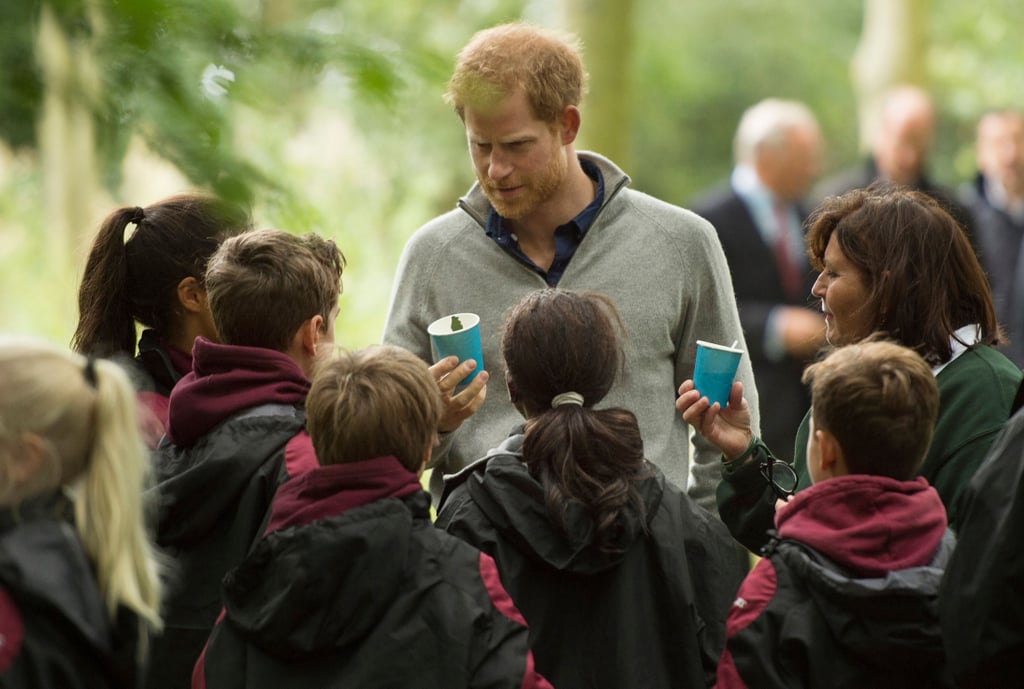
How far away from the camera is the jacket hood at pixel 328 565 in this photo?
278 cm

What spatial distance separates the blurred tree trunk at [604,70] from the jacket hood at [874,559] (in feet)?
17.6

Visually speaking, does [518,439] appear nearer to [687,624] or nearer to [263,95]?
[687,624]

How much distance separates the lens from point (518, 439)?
3.20m

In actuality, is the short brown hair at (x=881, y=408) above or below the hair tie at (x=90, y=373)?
below

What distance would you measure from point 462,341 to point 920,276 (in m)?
1.15

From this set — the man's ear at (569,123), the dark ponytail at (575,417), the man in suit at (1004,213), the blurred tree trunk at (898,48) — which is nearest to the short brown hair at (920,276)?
the dark ponytail at (575,417)

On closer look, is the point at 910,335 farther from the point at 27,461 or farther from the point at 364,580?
the point at 27,461

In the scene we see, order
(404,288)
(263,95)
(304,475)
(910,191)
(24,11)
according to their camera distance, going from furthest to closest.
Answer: (404,288)
(910,191)
(304,475)
(263,95)
(24,11)

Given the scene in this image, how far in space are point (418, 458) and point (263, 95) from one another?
147cm

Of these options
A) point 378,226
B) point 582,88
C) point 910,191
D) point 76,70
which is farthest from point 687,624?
point 378,226

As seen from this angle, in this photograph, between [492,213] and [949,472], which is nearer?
[949,472]

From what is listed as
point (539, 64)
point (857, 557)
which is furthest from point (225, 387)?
point (857, 557)

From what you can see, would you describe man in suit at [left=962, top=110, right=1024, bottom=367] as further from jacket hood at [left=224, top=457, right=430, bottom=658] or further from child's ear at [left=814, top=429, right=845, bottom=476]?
jacket hood at [left=224, top=457, right=430, bottom=658]

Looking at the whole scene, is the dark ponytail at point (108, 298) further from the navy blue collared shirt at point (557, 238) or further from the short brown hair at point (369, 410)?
the navy blue collared shirt at point (557, 238)
